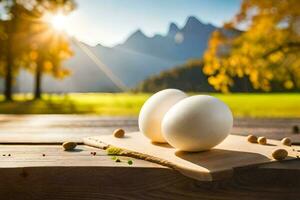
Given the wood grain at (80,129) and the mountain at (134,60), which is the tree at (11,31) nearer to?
the wood grain at (80,129)

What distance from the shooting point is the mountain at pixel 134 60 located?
316 feet

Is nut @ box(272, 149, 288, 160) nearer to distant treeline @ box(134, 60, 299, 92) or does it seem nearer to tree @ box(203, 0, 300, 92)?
tree @ box(203, 0, 300, 92)

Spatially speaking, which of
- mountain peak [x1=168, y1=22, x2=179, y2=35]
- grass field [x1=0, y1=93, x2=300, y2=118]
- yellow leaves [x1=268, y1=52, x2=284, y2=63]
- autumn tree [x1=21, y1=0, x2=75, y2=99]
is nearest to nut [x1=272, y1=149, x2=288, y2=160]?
grass field [x1=0, y1=93, x2=300, y2=118]

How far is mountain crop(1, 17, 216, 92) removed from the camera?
9629 centimetres

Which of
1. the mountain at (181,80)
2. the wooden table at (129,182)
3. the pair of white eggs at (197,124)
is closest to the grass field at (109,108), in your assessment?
the pair of white eggs at (197,124)

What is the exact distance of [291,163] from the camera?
4.42ft

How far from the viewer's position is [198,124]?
1.48 meters

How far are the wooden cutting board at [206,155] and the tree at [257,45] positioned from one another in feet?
27.0

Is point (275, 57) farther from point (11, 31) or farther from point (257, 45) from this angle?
point (11, 31)

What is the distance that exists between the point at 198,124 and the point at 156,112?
354 mm

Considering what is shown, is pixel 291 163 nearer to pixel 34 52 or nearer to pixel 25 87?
pixel 34 52

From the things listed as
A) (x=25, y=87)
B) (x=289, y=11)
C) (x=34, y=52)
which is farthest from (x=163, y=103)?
(x=25, y=87)

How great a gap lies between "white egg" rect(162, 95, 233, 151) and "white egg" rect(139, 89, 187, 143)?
0.18m

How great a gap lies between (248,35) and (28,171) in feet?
34.2
